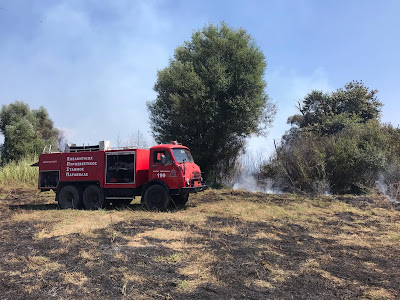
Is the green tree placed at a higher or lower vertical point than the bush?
higher

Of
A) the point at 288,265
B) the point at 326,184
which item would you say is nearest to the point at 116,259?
the point at 288,265

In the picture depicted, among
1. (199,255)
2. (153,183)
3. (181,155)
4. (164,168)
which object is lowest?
(199,255)

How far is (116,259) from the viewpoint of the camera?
543 cm

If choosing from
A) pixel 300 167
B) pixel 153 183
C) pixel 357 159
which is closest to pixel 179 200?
pixel 153 183

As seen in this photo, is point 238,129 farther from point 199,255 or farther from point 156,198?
point 199,255

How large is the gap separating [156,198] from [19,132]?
65.5 feet

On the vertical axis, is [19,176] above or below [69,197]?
above

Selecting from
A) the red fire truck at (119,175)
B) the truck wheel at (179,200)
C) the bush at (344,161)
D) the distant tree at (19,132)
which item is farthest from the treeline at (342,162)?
the distant tree at (19,132)

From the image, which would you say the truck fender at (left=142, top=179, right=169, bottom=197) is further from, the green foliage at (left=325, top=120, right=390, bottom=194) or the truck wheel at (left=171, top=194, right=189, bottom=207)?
the green foliage at (left=325, top=120, right=390, bottom=194)

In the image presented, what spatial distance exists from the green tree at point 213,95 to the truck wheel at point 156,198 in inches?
299

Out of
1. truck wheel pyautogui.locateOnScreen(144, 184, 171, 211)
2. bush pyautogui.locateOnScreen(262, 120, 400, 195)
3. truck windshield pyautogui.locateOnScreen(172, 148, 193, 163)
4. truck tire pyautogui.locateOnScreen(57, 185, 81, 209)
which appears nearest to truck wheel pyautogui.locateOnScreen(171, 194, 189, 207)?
truck wheel pyautogui.locateOnScreen(144, 184, 171, 211)

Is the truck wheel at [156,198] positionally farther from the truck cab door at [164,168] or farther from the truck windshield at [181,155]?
the truck windshield at [181,155]

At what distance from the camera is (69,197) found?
38.5ft

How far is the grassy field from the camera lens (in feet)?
14.0
